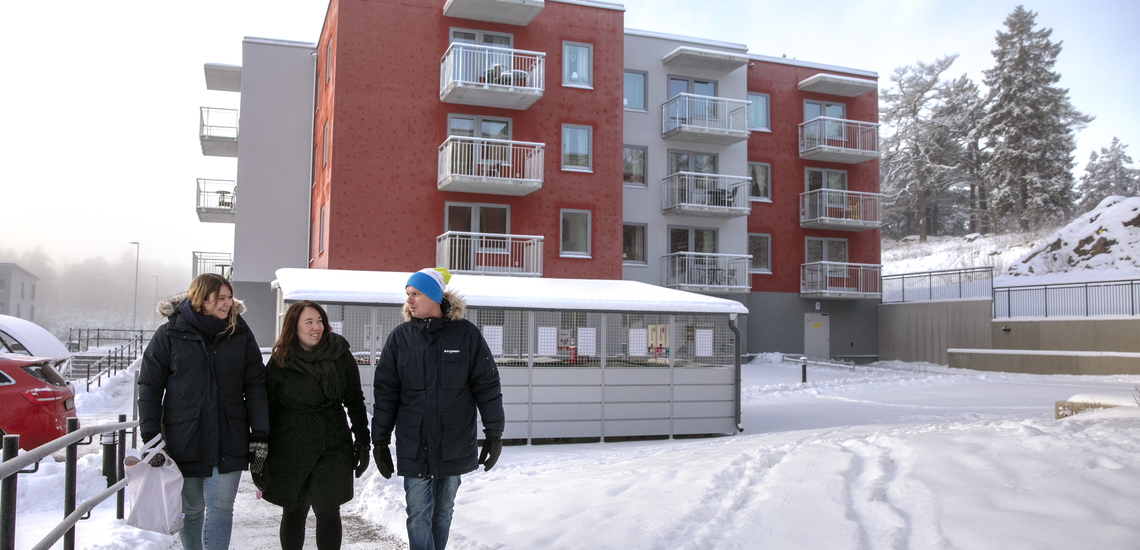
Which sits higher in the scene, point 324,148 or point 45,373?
point 324,148

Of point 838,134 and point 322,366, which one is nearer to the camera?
point 322,366

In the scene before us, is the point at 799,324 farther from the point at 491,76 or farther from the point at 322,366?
the point at 322,366

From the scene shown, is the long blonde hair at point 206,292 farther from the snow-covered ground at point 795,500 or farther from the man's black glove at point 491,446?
the snow-covered ground at point 795,500

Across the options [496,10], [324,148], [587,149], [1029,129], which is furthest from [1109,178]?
[324,148]

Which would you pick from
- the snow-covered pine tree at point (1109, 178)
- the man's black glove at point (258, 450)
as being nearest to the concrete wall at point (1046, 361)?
the man's black glove at point (258, 450)

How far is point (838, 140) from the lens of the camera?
30688 mm

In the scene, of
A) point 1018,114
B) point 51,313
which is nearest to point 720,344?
point 1018,114

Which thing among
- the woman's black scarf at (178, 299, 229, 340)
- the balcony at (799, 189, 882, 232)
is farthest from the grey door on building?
the woman's black scarf at (178, 299, 229, 340)

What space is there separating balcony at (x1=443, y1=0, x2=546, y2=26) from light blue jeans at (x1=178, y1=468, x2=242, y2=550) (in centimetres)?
1934

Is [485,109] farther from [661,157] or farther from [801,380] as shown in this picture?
[801,380]

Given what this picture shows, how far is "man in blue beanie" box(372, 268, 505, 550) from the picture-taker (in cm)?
442

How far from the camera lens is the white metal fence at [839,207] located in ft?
98.6

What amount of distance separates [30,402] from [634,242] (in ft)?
67.0

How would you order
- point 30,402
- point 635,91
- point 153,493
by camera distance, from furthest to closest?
point 635,91
point 30,402
point 153,493
